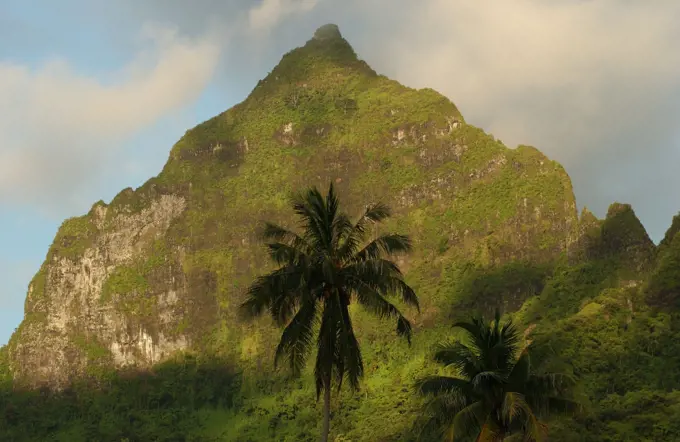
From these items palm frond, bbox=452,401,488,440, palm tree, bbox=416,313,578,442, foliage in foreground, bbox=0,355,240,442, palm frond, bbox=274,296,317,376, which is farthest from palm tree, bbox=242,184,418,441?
foliage in foreground, bbox=0,355,240,442

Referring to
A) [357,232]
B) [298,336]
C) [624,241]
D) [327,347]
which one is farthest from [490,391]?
[624,241]

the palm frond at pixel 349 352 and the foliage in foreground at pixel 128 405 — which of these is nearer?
the palm frond at pixel 349 352

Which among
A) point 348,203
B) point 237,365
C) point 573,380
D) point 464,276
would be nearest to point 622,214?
point 464,276

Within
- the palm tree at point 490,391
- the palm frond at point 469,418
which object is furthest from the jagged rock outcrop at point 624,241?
the palm frond at point 469,418

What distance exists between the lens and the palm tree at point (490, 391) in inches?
1240

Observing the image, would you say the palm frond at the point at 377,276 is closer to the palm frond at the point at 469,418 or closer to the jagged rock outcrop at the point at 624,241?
the palm frond at the point at 469,418

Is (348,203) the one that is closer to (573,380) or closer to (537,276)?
(537,276)

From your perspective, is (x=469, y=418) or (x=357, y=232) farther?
(x=357, y=232)

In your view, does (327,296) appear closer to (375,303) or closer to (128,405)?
(375,303)

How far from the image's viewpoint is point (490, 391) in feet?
105

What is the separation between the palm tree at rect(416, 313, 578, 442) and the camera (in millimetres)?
31500

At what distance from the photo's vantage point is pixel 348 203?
653ft

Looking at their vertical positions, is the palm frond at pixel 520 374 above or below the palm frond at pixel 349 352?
below

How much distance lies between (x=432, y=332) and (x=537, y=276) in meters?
19.6
